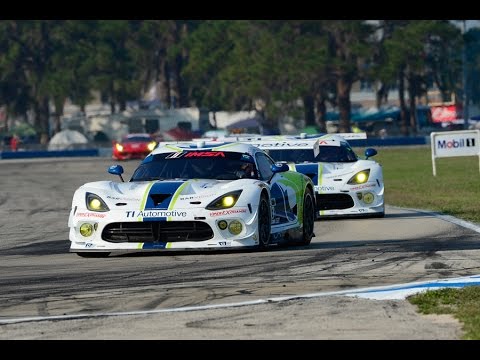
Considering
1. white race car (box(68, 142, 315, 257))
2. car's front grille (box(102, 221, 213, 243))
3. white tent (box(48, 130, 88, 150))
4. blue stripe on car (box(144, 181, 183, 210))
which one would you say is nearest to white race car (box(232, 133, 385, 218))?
white race car (box(68, 142, 315, 257))

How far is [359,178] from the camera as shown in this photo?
2006 centimetres

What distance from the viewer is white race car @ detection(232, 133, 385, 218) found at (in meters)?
19.9

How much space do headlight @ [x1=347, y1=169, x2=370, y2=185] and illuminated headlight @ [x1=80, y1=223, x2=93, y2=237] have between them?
273 inches

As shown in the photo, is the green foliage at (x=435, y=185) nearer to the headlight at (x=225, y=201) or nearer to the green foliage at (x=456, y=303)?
the headlight at (x=225, y=201)

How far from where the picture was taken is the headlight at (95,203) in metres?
13.9

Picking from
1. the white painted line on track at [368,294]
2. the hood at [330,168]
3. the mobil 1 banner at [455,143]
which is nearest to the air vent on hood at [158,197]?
the white painted line on track at [368,294]

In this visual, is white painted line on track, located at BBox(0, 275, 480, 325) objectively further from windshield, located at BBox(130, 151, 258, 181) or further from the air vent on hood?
windshield, located at BBox(130, 151, 258, 181)

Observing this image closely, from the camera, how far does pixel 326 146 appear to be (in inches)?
834

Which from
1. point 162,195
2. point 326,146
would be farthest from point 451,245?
point 326,146

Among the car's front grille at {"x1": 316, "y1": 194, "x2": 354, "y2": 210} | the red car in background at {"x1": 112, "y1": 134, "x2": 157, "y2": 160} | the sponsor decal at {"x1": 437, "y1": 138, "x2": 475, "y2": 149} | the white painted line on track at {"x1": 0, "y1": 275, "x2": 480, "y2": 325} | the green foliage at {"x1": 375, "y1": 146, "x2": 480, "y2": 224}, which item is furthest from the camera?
the red car in background at {"x1": 112, "y1": 134, "x2": 157, "y2": 160}

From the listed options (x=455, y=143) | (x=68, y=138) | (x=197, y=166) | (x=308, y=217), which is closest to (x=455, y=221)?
(x=308, y=217)
